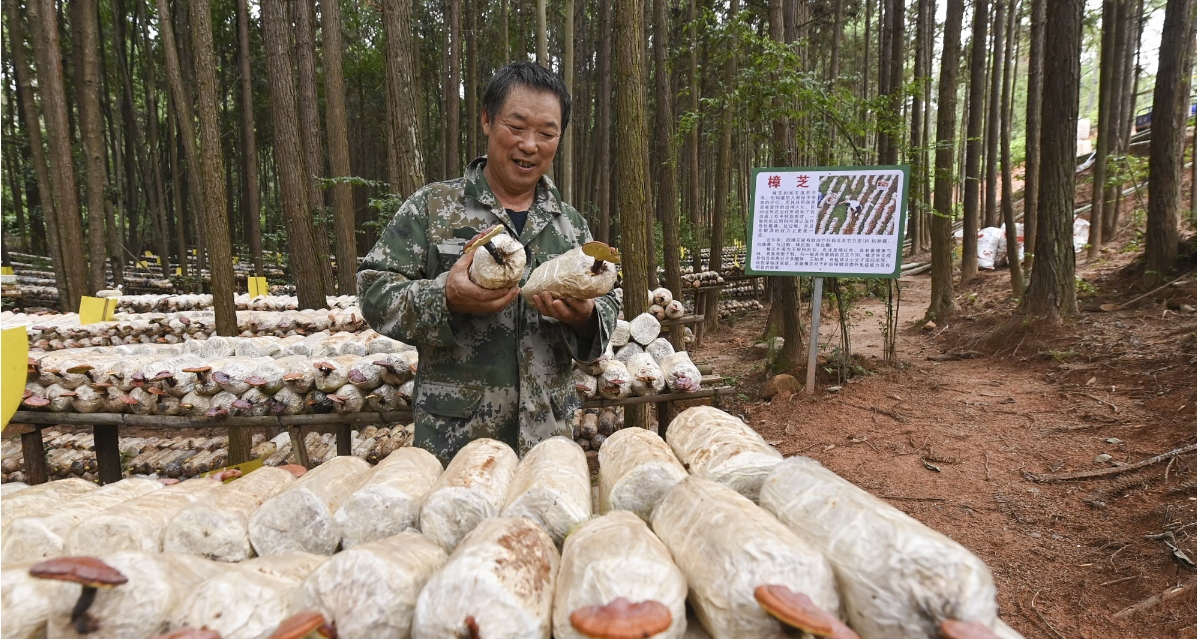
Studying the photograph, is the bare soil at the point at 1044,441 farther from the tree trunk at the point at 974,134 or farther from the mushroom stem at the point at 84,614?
the mushroom stem at the point at 84,614

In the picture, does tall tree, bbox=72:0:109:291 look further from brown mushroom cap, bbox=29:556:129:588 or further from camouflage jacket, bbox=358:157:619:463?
brown mushroom cap, bbox=29:556:129:588

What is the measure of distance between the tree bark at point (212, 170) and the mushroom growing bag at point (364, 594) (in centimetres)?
493

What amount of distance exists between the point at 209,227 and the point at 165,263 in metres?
10.2

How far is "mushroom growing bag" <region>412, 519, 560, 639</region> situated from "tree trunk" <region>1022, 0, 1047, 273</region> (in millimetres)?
7437

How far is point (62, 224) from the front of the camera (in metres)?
7.07

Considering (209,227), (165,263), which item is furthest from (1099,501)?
(165,263)

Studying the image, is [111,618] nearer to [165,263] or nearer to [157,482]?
[157,482]

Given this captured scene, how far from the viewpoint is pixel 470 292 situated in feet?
5.09

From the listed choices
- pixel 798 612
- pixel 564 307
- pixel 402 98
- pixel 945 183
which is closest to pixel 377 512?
pixel 564 307

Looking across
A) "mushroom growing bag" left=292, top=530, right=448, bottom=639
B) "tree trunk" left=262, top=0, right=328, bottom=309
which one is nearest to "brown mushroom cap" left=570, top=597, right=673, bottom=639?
"mushroom growing bag" left=292, top=530, right=448, bottom=639

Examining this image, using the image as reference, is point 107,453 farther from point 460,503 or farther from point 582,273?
point 582,273

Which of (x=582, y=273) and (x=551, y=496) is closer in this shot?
(x=551, y=496)

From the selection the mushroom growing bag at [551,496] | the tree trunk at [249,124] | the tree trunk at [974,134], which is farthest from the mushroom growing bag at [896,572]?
the tree trunk at [249,124]

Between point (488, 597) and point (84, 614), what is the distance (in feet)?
2.19
